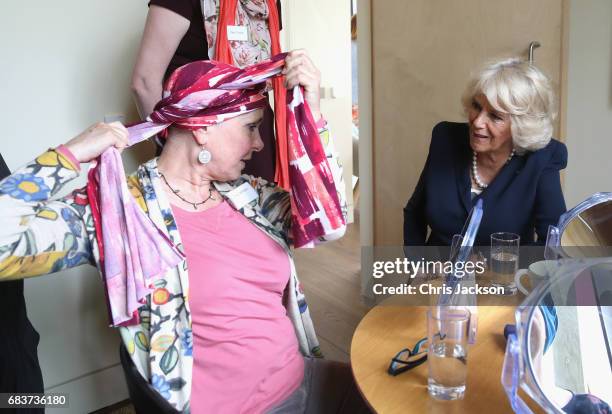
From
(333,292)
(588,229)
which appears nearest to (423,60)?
(333,292)

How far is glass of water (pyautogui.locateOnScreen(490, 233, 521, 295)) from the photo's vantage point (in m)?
1.31

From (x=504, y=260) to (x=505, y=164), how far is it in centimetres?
49

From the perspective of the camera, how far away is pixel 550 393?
67cm

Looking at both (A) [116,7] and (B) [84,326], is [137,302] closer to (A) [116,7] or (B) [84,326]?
(B) [84,326]

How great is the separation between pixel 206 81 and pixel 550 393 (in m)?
0.94

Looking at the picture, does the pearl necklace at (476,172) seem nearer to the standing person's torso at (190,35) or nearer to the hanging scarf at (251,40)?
the hanging scarf at (251,40)

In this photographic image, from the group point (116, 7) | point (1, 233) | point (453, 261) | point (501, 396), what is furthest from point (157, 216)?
point (116, 7)

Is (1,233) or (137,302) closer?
(1,233)

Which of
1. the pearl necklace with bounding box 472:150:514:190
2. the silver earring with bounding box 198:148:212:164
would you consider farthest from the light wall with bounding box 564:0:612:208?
the silver earring with bounding box 198:148:212:164

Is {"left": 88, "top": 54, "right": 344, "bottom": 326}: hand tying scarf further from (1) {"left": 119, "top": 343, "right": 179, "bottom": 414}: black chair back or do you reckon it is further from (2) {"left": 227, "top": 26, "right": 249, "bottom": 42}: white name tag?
(2) {"left": 227, "top": 26, "right": 249, "bottom": 42}: white name tag

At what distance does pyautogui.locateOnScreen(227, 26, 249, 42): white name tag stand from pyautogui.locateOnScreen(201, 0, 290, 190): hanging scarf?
0.01 m

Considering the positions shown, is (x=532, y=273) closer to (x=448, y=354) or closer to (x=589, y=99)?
(x=448, y=354)

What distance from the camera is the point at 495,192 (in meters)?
1.68

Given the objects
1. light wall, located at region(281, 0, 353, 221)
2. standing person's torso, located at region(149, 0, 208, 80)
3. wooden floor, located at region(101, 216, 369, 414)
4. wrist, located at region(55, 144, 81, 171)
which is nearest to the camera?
wrist, located at region(55, 144, 81, 171)
